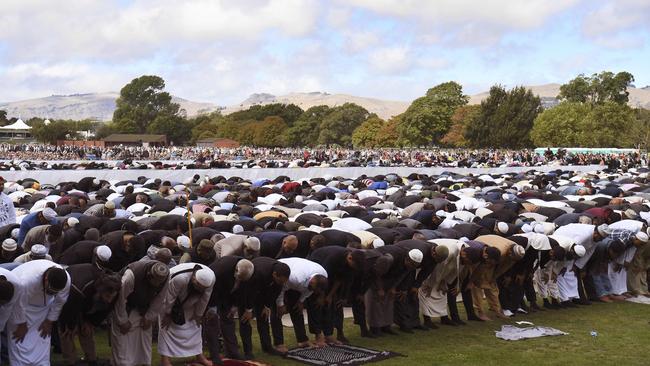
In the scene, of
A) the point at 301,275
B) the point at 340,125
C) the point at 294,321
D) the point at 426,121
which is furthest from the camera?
the point at 340,125

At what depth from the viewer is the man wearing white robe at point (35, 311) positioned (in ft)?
23.1

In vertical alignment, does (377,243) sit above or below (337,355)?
above

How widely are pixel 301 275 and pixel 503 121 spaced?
7620 centimetres

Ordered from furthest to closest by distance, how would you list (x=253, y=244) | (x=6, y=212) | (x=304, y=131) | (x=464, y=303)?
(x=304, y=131) → (x=6, y=212) → (x=464, y=303) → (x=253, y=244)

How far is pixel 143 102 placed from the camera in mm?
149250

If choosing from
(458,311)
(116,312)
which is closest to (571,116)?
(458,311)

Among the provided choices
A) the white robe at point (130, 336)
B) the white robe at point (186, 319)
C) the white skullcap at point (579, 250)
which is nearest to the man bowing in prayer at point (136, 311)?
the white robe at point (130, 336)

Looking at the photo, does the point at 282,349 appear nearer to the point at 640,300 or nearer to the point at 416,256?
the point at 416,256

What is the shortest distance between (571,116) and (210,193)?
6286cm

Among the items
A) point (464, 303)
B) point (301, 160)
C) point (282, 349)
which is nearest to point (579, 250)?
point (464, 303)

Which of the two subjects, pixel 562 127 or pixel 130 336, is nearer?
pixel 130 336

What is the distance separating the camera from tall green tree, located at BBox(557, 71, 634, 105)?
92.2m

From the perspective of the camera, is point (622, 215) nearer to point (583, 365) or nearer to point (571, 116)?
point (583, 365)

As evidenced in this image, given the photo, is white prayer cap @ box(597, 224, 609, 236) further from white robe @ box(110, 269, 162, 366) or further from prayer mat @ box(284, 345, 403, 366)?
white robe @ box(110, 269, 162, 366)
